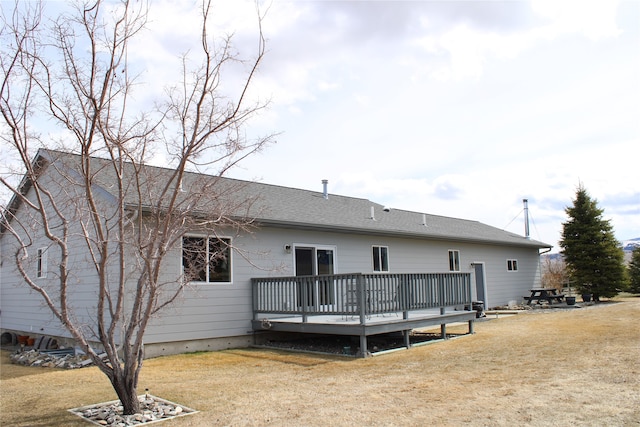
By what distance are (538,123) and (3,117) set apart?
36.1 ft

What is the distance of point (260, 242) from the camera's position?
11.7 m

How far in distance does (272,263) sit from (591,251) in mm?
16744

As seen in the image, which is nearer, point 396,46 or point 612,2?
point 612,2

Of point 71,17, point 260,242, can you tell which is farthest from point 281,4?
point 260,242

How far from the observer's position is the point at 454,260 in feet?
60.1

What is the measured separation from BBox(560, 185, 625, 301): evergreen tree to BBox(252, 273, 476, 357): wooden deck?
43.2 ft

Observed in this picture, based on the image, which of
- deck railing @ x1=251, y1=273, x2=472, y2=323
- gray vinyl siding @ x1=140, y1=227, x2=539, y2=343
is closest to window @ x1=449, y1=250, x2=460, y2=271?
gray vinyl siding @ x1=140, y1=227, x2=539, y2=343

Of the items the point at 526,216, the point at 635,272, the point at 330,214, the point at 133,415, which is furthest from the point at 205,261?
the point at 635,272

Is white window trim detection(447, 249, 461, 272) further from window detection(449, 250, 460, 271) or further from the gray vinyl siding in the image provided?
the gray vinyl siding

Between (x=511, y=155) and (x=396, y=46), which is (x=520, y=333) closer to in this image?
(x=511, y=155)

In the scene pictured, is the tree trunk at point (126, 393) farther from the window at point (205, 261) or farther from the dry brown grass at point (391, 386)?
the window at point (205, 261)

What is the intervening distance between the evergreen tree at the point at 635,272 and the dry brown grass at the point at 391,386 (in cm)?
1789

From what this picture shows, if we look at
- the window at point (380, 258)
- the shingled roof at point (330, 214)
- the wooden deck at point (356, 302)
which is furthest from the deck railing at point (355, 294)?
the window at point (380, 258)

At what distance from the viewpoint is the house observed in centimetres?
1009
